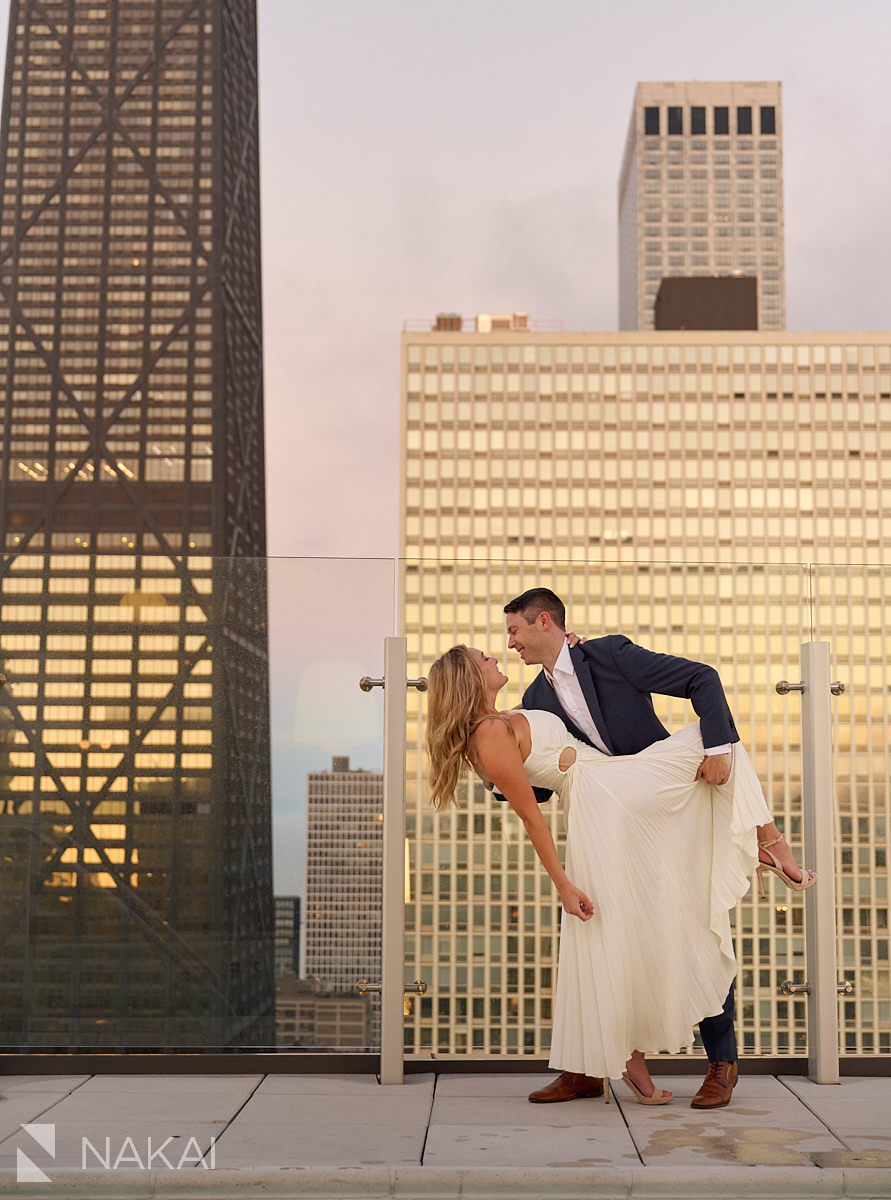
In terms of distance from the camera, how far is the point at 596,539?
83750 mm

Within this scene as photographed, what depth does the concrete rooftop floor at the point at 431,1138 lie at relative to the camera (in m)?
3.22

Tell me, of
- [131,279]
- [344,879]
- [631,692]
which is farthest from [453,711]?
[131,279]

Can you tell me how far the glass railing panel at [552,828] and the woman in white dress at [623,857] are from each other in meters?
0.54

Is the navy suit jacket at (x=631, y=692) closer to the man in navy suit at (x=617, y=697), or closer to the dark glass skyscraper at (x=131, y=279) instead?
the man in navy suit at (x=617, y=697)

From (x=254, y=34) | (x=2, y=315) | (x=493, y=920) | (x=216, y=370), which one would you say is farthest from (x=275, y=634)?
(x=254, y=34)

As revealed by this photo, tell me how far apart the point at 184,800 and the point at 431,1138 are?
1706mm

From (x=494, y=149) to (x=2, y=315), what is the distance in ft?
200

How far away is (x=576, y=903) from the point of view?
13.2 feet

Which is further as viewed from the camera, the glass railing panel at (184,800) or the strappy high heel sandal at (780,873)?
the glass railing panel at (184,800)

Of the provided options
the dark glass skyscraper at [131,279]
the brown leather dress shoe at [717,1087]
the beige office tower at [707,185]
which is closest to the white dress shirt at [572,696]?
the brown leather dress shoe at [717,1087]

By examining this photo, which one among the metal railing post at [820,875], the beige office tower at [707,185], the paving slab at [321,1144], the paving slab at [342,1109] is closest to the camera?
the paving slab at [321,1144]

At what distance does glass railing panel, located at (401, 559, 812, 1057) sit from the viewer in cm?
467

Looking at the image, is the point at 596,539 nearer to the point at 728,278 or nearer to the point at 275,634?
the point at 728,278

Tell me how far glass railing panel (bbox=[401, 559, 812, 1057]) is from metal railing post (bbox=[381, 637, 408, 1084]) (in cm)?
6
